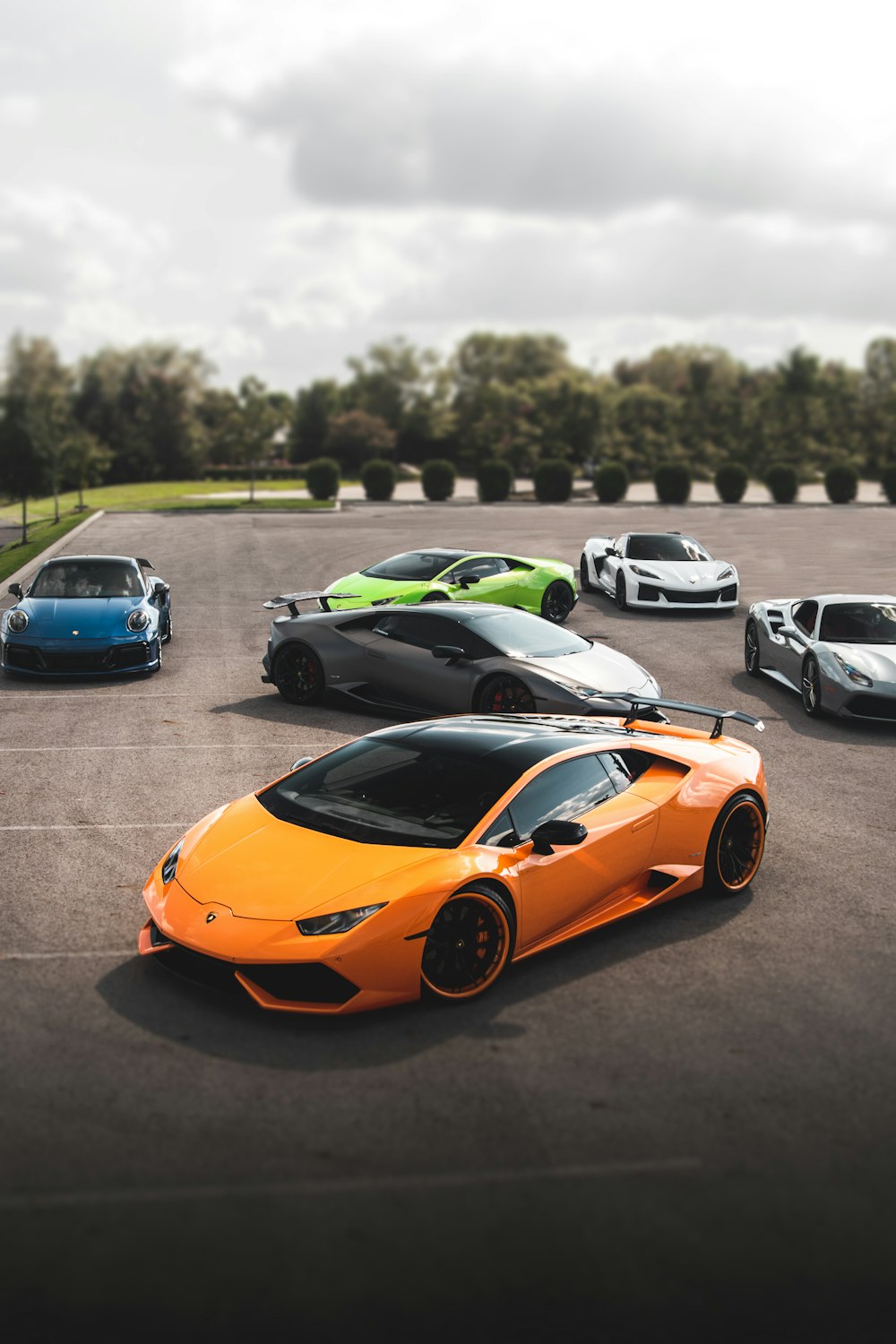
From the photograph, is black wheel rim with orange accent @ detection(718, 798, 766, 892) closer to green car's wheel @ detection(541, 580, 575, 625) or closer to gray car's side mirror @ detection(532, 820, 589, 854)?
gray car's side mirror @ detection(532, 820, 589, 854)

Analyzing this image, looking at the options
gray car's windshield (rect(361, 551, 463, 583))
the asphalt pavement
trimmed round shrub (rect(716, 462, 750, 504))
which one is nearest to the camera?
the asphalt pavement

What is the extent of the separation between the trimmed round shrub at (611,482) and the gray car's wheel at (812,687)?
41328 mm

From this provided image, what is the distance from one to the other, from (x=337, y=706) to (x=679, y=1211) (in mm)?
10178

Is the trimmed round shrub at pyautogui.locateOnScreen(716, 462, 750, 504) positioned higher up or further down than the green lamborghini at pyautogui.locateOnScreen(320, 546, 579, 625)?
higher up

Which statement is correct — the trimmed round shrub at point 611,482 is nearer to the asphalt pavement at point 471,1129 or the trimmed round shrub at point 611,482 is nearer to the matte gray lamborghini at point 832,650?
the matte gray lamborghini at point 832,650

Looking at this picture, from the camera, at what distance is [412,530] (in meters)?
38.1

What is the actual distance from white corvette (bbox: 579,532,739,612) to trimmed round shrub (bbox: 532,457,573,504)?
1228 inches

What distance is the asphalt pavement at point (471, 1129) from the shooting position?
3.99 metres

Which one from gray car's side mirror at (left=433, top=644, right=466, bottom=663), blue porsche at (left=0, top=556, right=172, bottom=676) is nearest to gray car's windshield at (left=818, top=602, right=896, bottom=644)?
gray car's side mirror at (left=433, top=644, right=466, bottom=663)

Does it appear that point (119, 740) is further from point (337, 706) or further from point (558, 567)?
point (558, 567)

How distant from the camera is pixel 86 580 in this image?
1705 centimetres

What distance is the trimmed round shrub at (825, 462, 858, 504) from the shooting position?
191 feet

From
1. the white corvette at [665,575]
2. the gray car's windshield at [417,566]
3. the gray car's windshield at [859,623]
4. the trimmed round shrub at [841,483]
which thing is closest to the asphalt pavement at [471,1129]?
the gray car's windshield at [859,623]

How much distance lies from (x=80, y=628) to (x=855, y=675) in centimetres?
912
